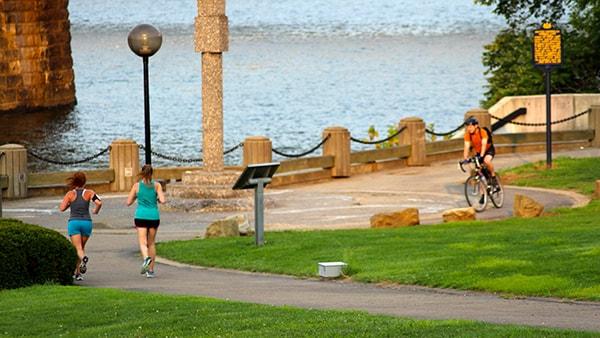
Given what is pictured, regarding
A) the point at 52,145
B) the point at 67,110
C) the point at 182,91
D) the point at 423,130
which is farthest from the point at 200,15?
the point at 182,91

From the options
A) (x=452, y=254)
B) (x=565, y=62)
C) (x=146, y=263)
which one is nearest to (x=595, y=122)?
(x=565, y=62)

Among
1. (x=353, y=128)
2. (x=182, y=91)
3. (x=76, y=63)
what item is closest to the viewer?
(x=353, y=128)

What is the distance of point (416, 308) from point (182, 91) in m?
97.1

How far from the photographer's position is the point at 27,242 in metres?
18.2

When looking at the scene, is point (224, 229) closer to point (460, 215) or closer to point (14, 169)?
point (460, 215)

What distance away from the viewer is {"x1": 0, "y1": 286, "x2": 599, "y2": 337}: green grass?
43.9 ft

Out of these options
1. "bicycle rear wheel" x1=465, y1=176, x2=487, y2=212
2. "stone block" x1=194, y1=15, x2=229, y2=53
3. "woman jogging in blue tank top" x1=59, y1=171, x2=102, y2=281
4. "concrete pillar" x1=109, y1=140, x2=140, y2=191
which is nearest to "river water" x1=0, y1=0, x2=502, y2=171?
"concrete pillar" x1=109, y1=140, x2=140, y2=191

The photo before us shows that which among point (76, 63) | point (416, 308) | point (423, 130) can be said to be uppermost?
point (76, 63)

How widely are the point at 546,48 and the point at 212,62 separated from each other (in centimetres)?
808

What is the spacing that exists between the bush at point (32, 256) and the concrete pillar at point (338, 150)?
15.9 meters

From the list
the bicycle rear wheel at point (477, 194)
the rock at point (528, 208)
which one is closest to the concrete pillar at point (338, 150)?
the bicycle rear wheel at point (477, 194)

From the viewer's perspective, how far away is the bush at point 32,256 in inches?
709

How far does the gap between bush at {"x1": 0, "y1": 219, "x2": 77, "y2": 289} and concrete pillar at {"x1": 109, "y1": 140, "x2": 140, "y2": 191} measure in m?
13.5

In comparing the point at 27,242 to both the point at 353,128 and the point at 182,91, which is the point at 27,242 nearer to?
the point at 353,128
